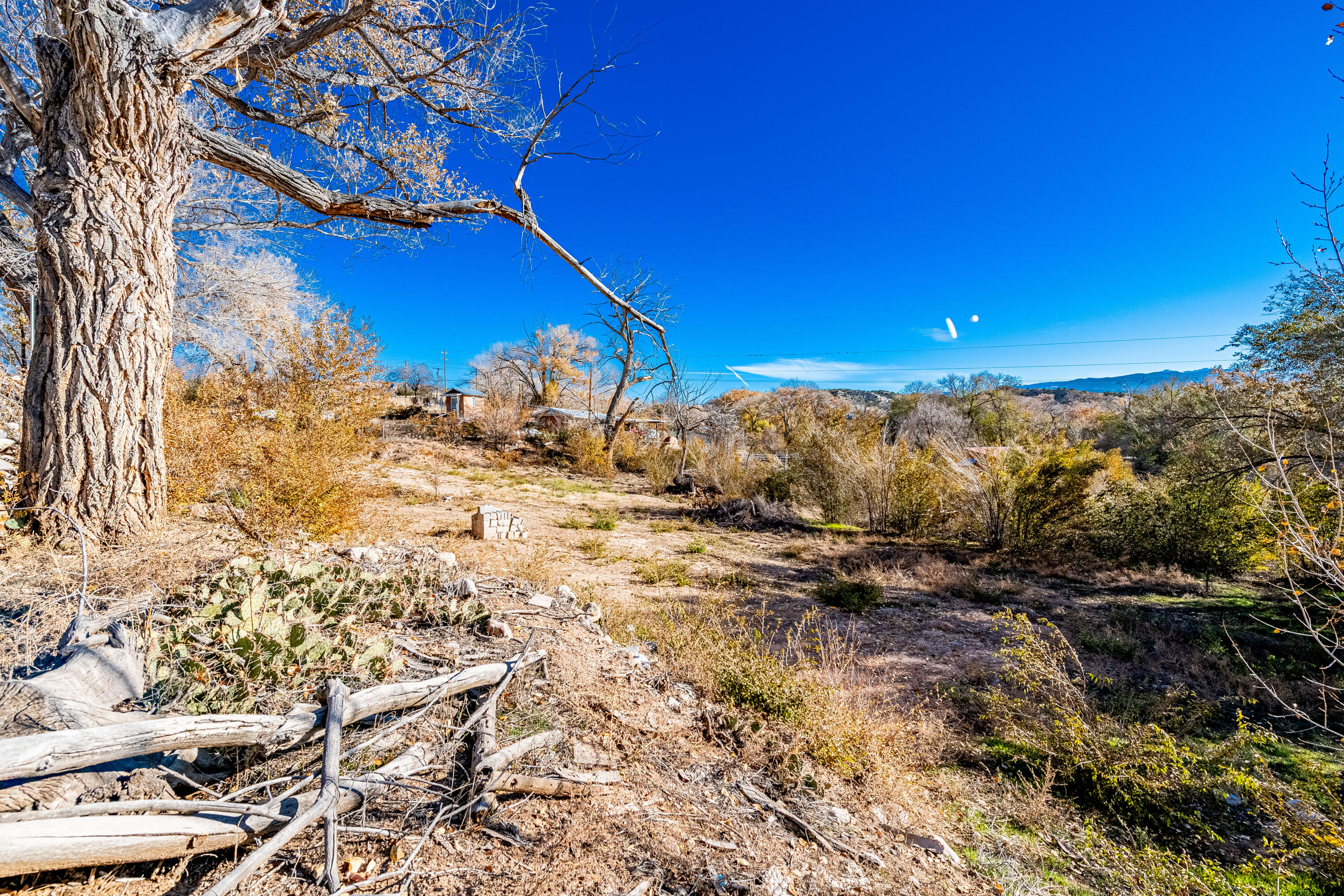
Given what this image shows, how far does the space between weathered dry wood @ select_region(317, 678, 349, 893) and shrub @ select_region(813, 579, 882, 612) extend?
612 cm

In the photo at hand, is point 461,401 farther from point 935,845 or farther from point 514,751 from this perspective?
point 935,845

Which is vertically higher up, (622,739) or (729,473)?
(729,473)

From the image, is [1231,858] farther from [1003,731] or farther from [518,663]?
[518,663]

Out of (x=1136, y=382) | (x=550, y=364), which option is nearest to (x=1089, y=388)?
(x=1136, y=382)

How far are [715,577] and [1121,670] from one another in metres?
4.59

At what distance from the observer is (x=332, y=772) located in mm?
1394

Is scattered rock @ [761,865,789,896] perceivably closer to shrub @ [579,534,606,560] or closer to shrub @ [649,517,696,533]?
shrub @ [579,534,606,560]

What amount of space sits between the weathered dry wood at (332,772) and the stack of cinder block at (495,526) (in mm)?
6498

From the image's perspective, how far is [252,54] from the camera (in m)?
3.76

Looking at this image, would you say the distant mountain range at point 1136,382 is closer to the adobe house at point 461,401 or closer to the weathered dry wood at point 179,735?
the weathered dry wood at point 179,735

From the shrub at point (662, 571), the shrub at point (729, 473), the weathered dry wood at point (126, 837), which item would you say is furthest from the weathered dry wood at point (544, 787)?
the shrub at point (729, 473)

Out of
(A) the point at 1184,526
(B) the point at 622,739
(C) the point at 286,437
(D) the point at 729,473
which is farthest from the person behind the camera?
(D) the point at 729,473

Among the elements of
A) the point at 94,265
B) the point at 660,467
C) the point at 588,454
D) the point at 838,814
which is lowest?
the point at 838,814

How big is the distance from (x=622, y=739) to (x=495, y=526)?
6087 millimetres
